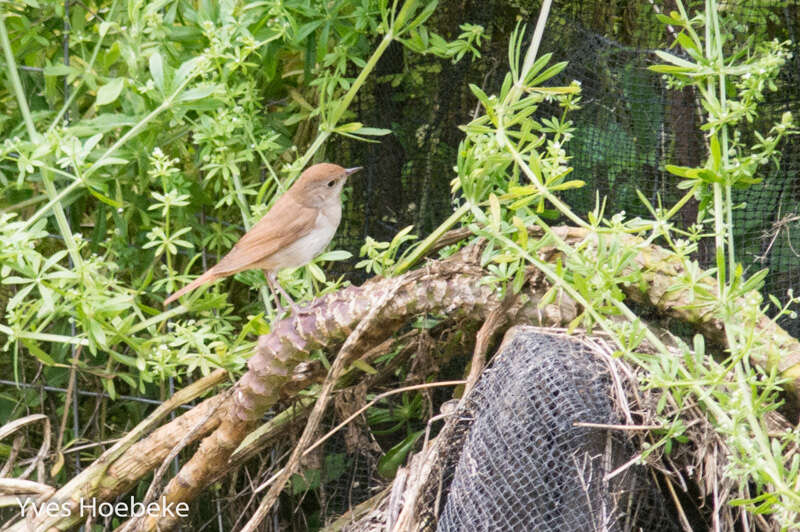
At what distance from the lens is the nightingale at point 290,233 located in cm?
349

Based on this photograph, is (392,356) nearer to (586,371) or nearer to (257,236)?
(257,236)

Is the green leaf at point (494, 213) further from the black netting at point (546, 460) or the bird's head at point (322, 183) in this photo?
the bird's head at point (322, 183)

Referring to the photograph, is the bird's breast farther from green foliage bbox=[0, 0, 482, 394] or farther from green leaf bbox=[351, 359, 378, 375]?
green leaf bbox=[351, 359, 378, 375]

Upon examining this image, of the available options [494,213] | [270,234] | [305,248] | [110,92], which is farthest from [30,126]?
[494,213]

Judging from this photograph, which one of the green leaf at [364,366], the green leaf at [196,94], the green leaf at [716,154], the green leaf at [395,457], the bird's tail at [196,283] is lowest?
the green leaf at [395,457]

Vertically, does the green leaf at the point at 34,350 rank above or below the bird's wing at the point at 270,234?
below

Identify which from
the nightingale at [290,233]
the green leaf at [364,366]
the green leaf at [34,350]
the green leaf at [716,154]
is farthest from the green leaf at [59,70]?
the green leaf at [716,154]

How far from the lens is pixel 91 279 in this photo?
3137 mm

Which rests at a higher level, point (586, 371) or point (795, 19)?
point (795, 19)

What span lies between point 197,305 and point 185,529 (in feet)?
3.00

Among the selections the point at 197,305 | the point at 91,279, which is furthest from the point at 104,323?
the point at 197,305

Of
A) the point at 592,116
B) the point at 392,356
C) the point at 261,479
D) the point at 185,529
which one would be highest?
the point at 592,116

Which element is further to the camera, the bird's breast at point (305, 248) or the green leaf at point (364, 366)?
the bird's breast at point (305, 248)

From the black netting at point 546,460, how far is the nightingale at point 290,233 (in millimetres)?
1108
